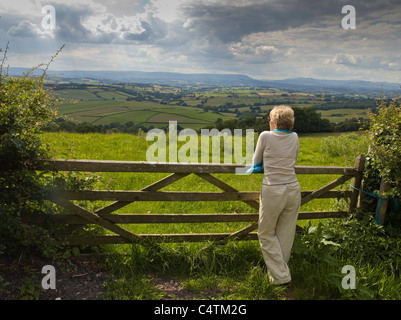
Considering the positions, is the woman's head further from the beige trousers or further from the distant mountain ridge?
the distant mountain ridge

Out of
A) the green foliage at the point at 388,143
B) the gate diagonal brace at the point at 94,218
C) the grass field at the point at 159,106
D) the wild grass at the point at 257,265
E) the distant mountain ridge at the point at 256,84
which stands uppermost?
the distant mountain ridge at the point at 256,84

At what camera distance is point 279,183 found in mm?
4266

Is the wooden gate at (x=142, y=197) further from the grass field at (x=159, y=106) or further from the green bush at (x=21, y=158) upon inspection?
the grass field at (x=159, y=106)

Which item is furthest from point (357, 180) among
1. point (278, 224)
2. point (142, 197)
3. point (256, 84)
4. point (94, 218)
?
point (256, 84)

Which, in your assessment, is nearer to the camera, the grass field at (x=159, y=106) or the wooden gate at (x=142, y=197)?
the wooden gate at (x=142, y=197)

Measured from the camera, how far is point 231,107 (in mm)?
59344

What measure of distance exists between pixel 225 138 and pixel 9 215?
1297cm

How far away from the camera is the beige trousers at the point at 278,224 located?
4281mm

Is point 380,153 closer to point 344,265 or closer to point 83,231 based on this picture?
point 344,265

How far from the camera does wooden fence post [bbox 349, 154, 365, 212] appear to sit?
18.0 ft

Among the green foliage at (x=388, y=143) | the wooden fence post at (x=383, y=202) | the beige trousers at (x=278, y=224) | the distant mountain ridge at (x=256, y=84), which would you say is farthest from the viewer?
the distant mountain ridge at (x=256, y=84)

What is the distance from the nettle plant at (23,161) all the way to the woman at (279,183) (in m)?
3.18

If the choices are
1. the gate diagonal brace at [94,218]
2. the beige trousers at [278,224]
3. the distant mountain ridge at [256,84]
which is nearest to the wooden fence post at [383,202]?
the distant mountain ridge at [256,84]

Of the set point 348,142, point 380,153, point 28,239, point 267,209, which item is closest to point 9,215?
point 28,239
